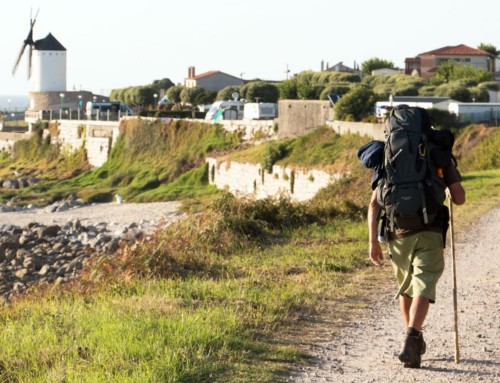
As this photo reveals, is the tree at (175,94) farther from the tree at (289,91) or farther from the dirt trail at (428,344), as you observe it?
the dirt trail at (428,344)

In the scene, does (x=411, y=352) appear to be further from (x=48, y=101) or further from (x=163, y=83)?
(x=163, y=83)

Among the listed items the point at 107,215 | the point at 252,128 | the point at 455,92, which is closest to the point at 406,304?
the point at 107,215

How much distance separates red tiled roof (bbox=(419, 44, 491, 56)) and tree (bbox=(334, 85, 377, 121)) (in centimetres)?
4378

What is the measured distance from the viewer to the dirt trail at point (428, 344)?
20.1ft

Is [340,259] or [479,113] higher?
[479,113]

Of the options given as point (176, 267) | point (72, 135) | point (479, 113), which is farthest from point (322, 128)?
point (176, 267)

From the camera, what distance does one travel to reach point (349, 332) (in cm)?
730

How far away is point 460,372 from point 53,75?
73072 millimetres

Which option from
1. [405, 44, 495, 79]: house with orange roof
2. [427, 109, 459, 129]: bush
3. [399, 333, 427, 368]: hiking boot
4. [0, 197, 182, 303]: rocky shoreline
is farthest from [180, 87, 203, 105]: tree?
[399, 333, 427, 368]: hiking boot

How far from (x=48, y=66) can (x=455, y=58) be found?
32.2 m

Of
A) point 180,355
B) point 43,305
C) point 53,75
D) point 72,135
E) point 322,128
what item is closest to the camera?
point 180,355

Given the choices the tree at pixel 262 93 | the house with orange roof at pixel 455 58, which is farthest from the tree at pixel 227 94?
the house with orange roof at pixel 455 58

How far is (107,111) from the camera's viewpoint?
60.1 metres

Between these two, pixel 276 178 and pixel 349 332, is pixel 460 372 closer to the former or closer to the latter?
pixel 349 332
